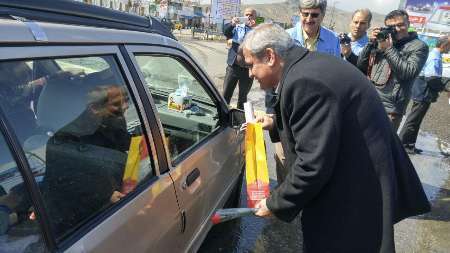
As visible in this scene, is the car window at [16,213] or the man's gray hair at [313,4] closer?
the car window at [16,213]

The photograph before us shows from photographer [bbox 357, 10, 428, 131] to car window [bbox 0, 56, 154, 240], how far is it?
2783 mm

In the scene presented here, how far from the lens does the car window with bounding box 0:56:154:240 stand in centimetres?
134

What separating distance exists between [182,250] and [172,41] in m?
1.15

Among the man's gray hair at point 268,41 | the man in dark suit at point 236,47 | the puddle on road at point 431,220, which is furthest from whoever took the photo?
the man in dark suit at point 236,47

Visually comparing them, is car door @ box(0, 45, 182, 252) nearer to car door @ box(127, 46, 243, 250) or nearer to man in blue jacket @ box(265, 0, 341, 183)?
car door @ box(127, 46, 243, 250)

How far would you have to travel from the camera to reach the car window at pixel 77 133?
134 cm

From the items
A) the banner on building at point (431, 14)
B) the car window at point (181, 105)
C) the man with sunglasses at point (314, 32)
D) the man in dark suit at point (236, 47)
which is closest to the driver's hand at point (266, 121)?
the car window at point (181, 105)

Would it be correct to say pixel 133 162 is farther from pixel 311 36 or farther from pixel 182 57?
pixel 311 36

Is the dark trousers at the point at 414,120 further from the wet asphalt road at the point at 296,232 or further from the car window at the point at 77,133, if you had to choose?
the car window at the point at 77,133

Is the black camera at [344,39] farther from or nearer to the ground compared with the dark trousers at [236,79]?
farther from the ground

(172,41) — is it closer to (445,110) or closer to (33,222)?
(33,222)

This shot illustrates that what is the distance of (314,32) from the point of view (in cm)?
370

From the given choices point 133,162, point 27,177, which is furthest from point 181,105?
point 27,177

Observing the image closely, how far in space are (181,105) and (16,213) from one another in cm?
176
